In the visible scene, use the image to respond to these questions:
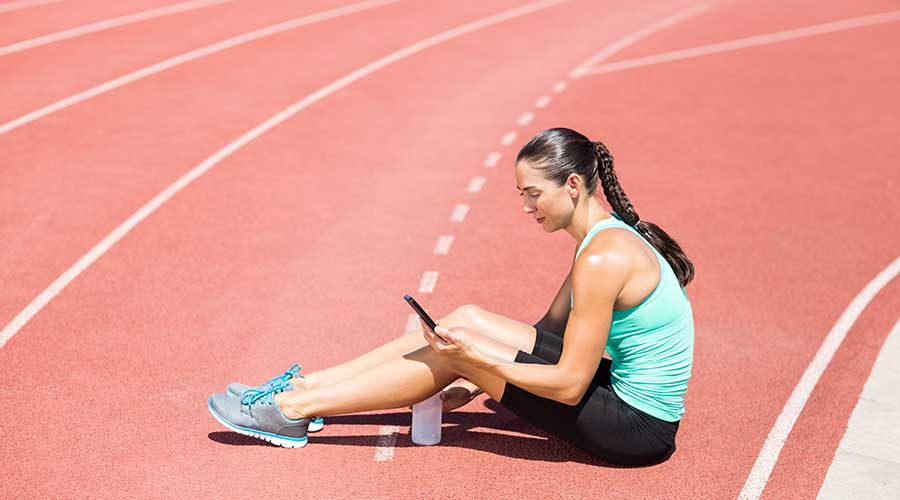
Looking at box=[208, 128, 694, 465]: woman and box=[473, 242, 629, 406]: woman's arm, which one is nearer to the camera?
box=[473, 242, 629, 406]: woman's arm

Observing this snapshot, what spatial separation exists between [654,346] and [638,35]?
15.0m

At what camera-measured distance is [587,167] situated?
5090 millimetres

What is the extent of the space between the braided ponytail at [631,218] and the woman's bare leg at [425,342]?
0.83 m

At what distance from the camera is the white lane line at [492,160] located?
11539 millimetres

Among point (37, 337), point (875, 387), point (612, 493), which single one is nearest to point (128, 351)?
point (37, 337)

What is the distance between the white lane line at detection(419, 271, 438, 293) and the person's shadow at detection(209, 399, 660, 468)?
207 cm

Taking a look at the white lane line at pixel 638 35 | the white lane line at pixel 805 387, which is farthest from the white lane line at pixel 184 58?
the white lane line at pixel 805 387

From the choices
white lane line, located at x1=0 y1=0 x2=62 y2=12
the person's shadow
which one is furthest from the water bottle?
white lane line, located at x1=0 y1=0 x2=62 y2=12

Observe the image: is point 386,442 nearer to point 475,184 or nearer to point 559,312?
point 559,312

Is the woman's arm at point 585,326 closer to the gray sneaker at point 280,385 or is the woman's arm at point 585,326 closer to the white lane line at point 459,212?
the gray sneaker at point 280,385

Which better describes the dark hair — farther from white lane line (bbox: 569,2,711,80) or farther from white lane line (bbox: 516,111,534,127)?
white lane line (bbox: 569,2,711,80)

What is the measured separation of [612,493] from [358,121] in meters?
8.33

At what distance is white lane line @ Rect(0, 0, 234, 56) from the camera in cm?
1532

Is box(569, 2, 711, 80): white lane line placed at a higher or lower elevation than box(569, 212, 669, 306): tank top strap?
lower
